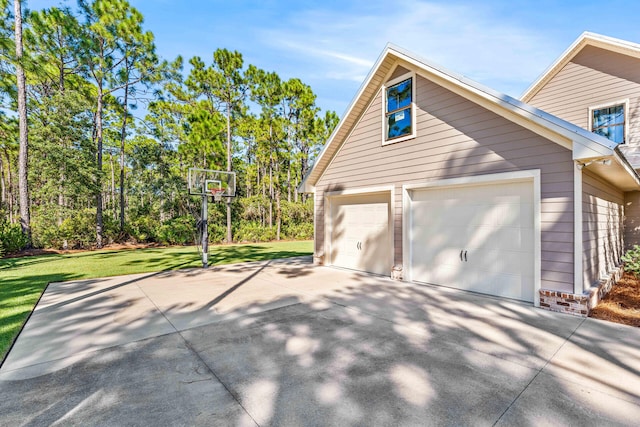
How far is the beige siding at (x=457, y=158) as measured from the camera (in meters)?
4.56

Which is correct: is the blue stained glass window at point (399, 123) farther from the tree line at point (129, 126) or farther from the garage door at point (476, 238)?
the tree line at point (129, 126)

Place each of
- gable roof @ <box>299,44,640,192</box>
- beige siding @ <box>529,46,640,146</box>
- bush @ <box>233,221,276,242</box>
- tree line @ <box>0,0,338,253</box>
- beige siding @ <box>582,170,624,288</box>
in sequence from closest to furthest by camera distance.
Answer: gable roof @ <box>299,44,640,192</box> → beige siding @ <box>582,170,624,288</box> → beige siding @ <box>529,46,640,146</box> → tree line @ <box>0,0,338,253</box> → bush @ <box>233,221,276,242</box>

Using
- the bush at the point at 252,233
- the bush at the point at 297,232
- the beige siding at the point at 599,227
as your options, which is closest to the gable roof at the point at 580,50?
the beige siding at the point at 599,227

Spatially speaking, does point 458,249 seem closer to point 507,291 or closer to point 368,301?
point 507,291

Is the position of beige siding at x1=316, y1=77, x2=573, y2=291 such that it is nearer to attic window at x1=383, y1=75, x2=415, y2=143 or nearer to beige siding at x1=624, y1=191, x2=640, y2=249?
attic window at x1=383, y1=75, x2=415, y2=143

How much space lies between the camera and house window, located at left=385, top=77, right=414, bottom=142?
6.75m

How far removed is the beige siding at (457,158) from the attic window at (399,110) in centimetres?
19

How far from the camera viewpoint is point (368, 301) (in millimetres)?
5188

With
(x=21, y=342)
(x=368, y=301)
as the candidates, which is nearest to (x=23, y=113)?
(x=21, y=342)

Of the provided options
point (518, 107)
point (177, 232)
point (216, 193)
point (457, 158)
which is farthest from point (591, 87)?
point (177, 232)

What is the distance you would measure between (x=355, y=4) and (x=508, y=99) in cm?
499

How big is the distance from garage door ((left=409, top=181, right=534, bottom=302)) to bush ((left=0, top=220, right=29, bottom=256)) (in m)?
14.6

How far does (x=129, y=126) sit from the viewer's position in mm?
21797

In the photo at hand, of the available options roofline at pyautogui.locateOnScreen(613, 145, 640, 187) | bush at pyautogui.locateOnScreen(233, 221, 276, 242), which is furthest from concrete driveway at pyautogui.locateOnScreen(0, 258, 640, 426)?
bush at pyautogui.locateOnScreen(233, 221, 276, 242)
